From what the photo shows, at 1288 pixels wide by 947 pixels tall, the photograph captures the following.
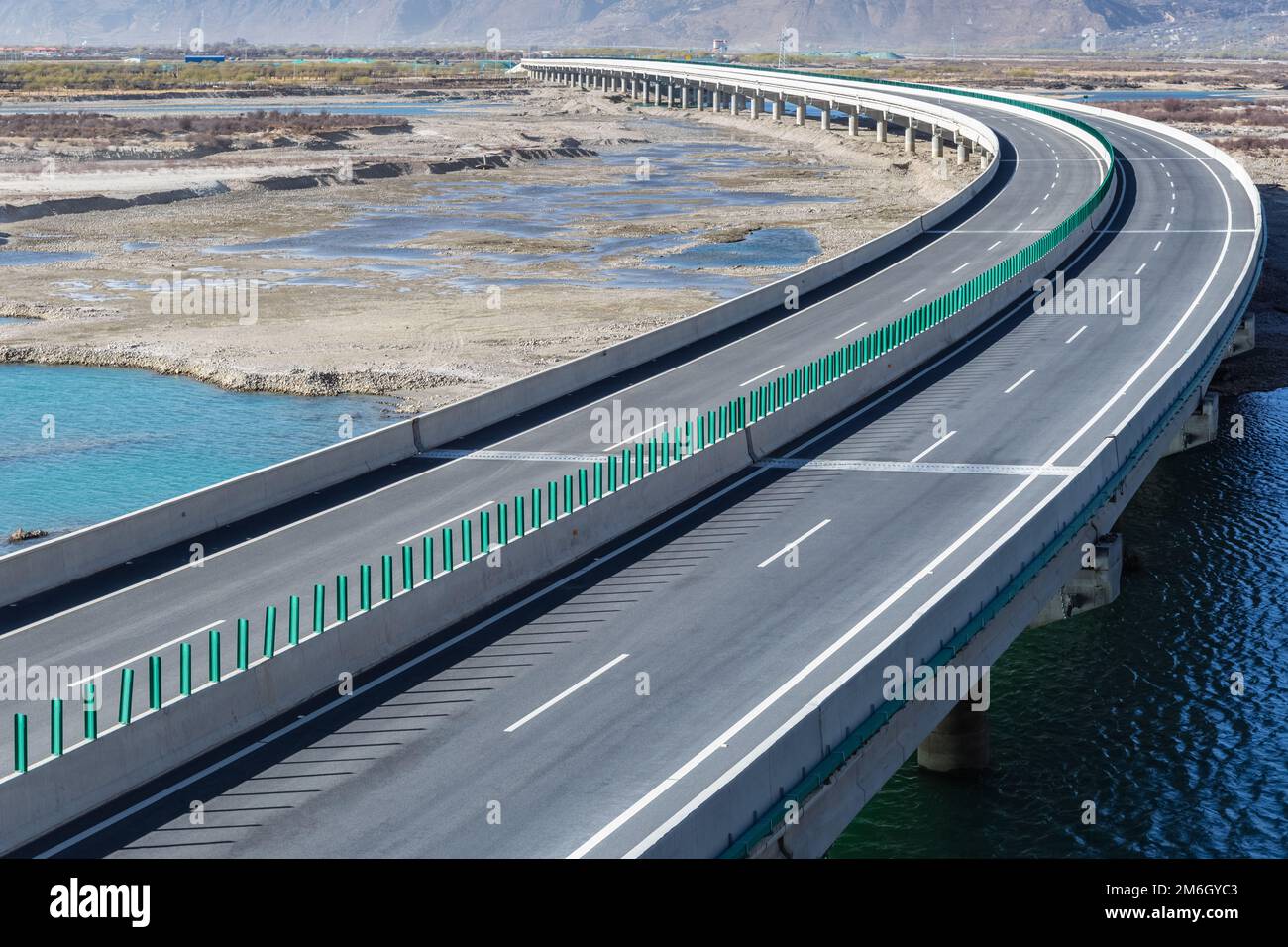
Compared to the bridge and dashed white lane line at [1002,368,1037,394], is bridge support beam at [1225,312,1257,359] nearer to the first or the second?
the bridge

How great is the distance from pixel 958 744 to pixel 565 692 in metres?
8.40

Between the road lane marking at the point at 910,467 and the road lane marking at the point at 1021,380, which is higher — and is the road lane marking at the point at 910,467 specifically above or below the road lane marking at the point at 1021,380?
below

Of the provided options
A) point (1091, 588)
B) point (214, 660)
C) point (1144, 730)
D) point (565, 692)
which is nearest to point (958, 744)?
point (1144, 730)

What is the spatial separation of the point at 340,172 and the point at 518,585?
301 ft

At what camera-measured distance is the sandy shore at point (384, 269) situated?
54.9 metres

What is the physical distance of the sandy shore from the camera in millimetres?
54906

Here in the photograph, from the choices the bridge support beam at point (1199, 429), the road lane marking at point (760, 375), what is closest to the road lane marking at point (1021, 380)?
the road lane marking at point (760, 375)

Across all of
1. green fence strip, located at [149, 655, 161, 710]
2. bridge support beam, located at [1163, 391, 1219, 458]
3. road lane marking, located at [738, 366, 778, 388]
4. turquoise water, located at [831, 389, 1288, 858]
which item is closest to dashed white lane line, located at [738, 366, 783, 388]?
road lane marking, located at [738, 366, 778, 388]

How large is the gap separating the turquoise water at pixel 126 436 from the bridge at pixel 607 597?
9495 mm

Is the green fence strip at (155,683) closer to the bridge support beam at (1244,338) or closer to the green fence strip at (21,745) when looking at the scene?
the green fence strip at (21,745)

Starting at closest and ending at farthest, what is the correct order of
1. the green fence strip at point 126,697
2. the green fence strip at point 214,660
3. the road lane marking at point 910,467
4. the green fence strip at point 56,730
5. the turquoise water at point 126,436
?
the green fence strip at point 56,730
the green fence strip at point 126,697
the green fence strip at point 214,660
the road lane marking at point 910,467
the turquoise water at point 126,436

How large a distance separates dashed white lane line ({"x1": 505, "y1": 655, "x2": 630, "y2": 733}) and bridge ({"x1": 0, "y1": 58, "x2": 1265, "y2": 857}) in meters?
0.06
